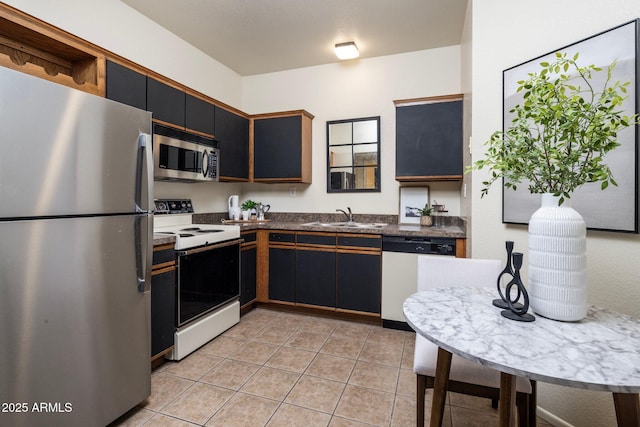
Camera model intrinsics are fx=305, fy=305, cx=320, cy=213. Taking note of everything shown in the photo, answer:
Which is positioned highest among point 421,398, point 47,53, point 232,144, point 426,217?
point 47,53

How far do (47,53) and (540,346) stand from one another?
2953mm

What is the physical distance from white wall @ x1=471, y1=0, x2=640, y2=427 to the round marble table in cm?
48

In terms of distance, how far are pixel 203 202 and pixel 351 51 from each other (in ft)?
7.49

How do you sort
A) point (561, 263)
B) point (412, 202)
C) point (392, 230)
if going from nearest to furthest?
1. point (561, 263)
2. point (392, 230)
3. point (412, 202)

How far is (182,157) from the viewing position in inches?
105

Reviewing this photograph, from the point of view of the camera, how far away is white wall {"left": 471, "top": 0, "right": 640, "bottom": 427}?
1.42 m

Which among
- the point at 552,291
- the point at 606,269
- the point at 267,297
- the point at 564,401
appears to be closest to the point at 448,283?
the point at 552,291

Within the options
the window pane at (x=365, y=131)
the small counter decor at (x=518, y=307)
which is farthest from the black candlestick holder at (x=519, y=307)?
the window pane at (x=365, y=131)

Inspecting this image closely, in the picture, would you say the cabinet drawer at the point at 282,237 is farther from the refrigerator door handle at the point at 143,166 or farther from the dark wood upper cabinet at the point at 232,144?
the refrigerator door handle at the point at 143,166

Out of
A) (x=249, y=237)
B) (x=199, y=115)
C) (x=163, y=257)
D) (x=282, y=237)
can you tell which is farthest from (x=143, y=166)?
(x=282, y=237)

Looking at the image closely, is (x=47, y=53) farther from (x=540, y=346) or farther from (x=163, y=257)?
(x=540, y=346)

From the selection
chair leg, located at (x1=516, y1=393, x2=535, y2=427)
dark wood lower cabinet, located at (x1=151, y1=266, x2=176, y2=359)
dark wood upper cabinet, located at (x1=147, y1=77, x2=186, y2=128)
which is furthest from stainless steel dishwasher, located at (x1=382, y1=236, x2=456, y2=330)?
dark wood upper cabinet, located at (x1=147, y1=77, x2=186, y2=128)

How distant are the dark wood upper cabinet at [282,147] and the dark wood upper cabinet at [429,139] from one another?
1090 mm

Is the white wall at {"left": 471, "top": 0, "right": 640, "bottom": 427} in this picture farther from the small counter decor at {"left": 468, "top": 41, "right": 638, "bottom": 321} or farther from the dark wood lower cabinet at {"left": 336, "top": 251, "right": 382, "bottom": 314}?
the dark wood lower cabinet at {"left": 336, "top": 251, "right": 382, "bottom": 314}
